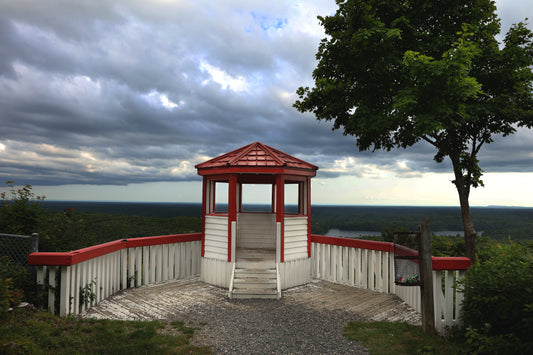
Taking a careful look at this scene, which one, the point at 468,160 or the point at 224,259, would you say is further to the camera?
the point at 468,160

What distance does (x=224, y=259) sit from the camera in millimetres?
8094

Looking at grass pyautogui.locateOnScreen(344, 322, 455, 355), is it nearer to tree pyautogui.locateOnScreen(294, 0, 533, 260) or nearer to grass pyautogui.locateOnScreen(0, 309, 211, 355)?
grass pyautogui.locateOnScreen(0, 309, 211, 355)

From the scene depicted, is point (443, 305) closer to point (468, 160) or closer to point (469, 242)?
point (469, 242)

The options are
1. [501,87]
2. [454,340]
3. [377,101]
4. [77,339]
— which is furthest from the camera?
[377,101]

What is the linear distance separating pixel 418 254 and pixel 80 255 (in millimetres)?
5967

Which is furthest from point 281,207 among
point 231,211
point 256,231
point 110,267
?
point 110,267

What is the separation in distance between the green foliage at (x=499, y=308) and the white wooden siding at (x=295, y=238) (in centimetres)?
415

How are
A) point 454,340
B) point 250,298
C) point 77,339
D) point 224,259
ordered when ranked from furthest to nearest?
point 224,259 → point 250,298 → point 454,340 → point 77,339

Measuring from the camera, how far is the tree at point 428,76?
28.9 ft

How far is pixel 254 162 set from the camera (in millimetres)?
8133

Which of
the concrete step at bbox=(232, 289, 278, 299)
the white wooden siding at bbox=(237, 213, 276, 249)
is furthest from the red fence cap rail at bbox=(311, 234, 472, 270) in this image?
the concrete step at bbox=(232, 289, 278, 299)

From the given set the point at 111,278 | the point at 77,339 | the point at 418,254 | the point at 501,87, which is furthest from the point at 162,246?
the point at 501,87

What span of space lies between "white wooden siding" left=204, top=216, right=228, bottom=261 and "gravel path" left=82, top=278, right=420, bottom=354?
32.6 inches

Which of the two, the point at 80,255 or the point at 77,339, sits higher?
the point at 80,255
